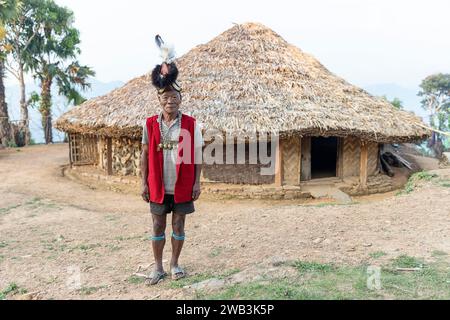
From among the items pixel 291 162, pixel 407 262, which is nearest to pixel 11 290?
pixel 407 262

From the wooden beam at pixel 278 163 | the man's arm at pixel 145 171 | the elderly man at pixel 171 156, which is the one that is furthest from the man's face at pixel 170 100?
the wooden beam at pixel 278 163

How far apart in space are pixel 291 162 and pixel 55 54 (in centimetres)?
1354

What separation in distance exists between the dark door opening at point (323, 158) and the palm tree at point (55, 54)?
37.5ft

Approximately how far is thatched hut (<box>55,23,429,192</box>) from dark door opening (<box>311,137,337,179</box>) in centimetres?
12

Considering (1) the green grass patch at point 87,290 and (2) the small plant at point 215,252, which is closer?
(1) the green grass patch at point 87,290

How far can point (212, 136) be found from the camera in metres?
8.72

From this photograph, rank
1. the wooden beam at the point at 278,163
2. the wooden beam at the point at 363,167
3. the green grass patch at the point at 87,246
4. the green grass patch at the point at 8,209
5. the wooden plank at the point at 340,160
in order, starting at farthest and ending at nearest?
the wooden plank at the point at 340,160 → the wooden beam at the point at 363,167 → the wooden beam at the point at 278,163 → the green grass patch at the point at 8,209 → the green grass patch at the point at 87,246

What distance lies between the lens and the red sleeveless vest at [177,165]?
3.24m

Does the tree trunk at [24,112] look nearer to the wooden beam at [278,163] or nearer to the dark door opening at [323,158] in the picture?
the dark door opening at [323,158]

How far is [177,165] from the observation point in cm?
323

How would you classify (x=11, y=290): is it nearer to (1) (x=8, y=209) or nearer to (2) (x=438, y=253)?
(2) (x=438, y=253)

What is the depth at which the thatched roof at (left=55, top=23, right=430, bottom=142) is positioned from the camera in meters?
8.93

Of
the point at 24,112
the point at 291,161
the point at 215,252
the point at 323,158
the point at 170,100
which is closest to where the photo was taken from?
the point at 170,100
